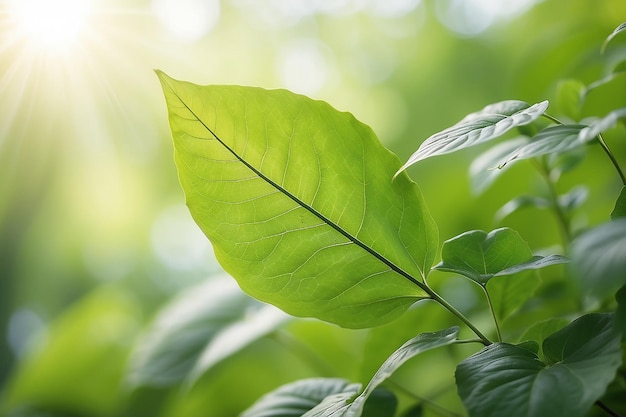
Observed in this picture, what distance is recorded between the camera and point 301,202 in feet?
1.25

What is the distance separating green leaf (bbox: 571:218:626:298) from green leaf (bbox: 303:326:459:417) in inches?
4.0

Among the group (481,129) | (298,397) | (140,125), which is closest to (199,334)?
(298,397)

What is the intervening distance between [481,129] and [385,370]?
152 millimetres

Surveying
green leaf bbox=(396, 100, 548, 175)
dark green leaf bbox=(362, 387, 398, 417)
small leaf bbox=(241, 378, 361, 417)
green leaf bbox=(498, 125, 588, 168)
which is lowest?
dark green leaf bbox=(362, 387, 398, 417)

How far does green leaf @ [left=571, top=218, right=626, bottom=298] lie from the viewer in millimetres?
231

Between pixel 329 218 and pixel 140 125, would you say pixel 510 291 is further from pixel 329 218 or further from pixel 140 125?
pixel 140 125

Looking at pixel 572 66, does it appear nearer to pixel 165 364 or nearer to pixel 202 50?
pixel 165 364

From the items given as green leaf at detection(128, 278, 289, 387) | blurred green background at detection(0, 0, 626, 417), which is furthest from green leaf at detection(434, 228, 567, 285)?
Result: blurred green background at detection(0, 0, 626, 417)

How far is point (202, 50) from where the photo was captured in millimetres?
1537

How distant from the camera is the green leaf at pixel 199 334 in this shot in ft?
2.21

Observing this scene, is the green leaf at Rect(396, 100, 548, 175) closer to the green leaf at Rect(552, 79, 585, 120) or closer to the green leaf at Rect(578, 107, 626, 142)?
the green leaf at Rect(578, 107, 626, 142)

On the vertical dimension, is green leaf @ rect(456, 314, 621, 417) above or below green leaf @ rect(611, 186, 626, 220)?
below

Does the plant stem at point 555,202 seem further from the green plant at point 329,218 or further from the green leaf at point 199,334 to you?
the green leaf at point 199,334

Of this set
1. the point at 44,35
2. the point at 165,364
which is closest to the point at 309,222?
the point at 165,364
